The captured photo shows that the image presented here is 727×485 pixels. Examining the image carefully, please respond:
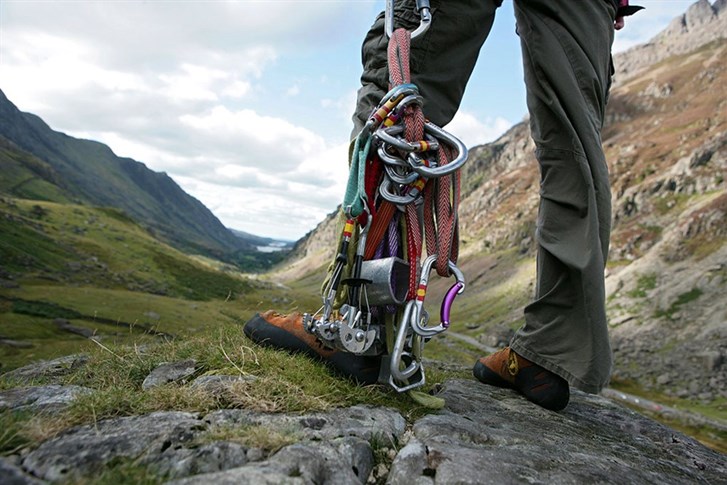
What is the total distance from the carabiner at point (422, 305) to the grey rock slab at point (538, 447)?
0.61 meters

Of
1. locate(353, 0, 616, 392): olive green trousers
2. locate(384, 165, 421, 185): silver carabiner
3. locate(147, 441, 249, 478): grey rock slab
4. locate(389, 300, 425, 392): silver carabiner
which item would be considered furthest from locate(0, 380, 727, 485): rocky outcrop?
locate(384, 165, 421, 185): silver carabiner

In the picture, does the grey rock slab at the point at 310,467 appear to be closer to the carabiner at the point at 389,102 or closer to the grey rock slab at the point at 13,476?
the grey rock slab at the point at 13,476

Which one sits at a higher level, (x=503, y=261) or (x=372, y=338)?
(x=503, y=261)

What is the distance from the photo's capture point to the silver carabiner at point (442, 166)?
3.49 metres

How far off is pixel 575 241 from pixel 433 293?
103m

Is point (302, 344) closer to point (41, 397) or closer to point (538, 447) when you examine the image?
point (41, 397)

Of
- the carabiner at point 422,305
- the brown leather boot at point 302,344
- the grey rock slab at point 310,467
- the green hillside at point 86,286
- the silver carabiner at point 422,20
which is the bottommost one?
the green hillside at point 86,286

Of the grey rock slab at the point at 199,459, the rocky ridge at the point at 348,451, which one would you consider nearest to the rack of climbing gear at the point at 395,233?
the rocky ridge at the point at 348,451

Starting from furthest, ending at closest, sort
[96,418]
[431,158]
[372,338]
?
1. [431,158]
2. [372,338]
3. [96,418]

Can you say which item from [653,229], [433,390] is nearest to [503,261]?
[653,229]

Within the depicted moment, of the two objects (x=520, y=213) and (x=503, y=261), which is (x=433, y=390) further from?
(x=520, y=213)

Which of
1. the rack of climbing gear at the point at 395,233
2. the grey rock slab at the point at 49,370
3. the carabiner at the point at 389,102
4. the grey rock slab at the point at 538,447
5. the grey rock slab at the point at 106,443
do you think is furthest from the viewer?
the grey rock slab at the point at 49,370

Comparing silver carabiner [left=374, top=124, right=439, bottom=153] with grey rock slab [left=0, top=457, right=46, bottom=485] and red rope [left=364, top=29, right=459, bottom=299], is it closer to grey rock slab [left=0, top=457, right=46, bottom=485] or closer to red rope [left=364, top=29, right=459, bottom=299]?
red rope [left=364, top=29, right=459, bottom=299]

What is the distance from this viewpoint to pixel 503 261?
348ft
